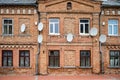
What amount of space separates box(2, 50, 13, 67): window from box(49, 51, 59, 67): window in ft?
13.1

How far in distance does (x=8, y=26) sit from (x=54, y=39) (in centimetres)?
496

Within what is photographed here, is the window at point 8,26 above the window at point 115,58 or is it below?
above

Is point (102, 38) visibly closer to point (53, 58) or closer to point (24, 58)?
point (53, 58)

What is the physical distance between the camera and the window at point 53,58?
3172cm

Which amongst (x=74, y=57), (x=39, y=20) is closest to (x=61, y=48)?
(x=74, y=57)

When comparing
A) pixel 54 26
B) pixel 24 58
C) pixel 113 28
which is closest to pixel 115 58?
pixel 113 28

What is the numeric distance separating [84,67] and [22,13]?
8330mm

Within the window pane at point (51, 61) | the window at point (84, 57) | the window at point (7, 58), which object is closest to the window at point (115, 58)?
the window at point (84, 57)

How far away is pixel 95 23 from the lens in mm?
31859

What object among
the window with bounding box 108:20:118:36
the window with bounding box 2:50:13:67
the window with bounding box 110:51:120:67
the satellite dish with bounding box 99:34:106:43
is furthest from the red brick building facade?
the window with bounding box 108:20:118:36

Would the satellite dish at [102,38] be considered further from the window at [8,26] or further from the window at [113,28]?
the window at [8,26]

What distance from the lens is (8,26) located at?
3231cm

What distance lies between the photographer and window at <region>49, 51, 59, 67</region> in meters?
31.7

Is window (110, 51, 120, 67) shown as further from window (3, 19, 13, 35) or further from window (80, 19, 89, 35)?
window (3, 19, 13, 35)
